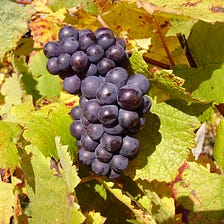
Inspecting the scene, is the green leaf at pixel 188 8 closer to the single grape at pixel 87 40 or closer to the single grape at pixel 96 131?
the single grape at pixel 87 40

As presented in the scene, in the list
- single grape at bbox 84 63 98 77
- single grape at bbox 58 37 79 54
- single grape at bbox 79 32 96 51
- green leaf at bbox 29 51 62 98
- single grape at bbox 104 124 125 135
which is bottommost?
green leaf at bbox 29 51 62 98

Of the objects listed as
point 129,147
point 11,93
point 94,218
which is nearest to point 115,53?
point 129,147

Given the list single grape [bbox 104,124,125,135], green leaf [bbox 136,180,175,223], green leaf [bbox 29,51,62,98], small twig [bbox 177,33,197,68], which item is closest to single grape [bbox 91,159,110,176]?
single grape [bbox 104,124,125,135]

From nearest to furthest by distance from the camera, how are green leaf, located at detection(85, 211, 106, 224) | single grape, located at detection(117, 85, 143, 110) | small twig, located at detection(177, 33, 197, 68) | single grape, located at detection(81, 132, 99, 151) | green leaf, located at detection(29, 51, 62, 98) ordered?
1. single grape, located at detection(117, 85, 143, 110)
2. single grape, located at detection(81, 132, 99, 151)
3. green leaf, located at detection(85, 211, 106, 224)
4. small twig, located at detection(177, 33, 197, 68)
5. green leaf, located at detection(29, 51, 62, 98)

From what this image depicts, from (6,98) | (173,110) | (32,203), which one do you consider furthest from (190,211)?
(6,98)

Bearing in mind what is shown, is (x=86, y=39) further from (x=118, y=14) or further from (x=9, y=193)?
(x=9, y=193)

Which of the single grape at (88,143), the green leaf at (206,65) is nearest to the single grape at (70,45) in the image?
the single grape at (88,143)

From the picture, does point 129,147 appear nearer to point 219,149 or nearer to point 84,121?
point 84,121

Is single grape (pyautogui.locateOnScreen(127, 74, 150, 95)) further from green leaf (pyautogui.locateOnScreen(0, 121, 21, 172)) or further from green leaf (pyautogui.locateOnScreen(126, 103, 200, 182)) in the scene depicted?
green leaf (pyautogui.locateOnScreen(0, 121, 21, 172))
